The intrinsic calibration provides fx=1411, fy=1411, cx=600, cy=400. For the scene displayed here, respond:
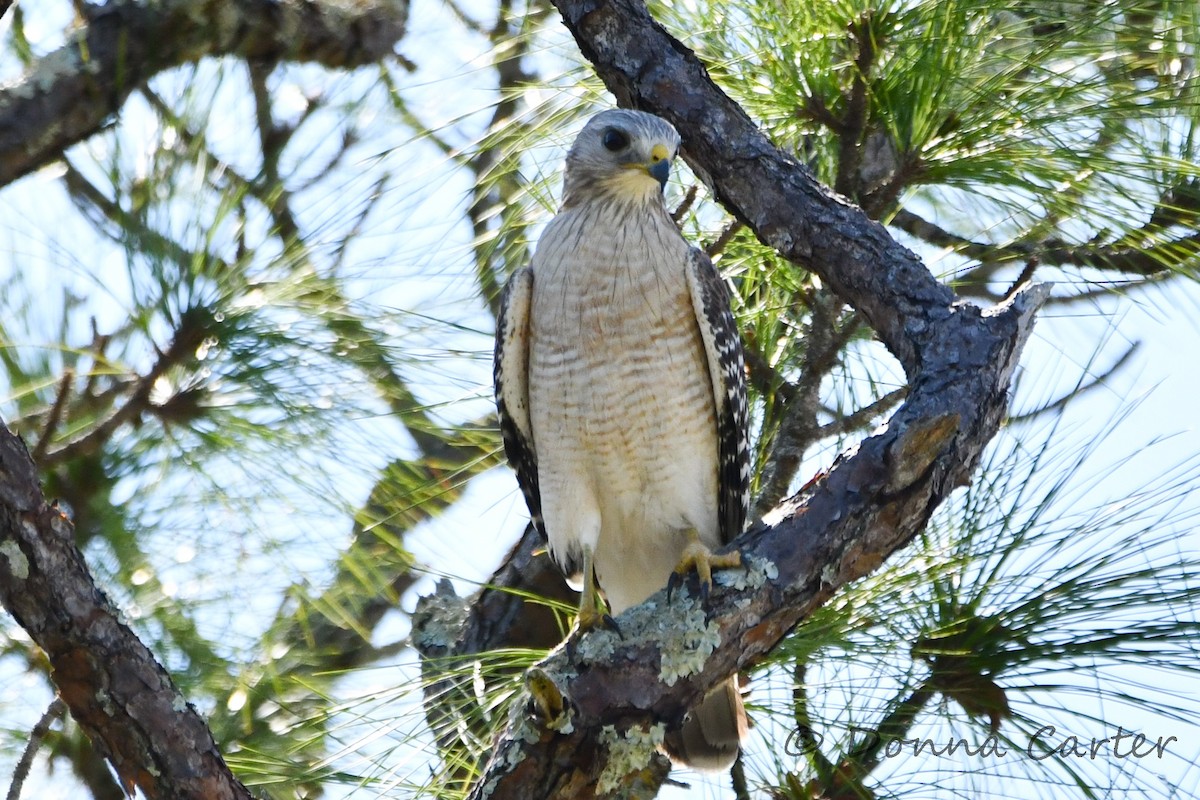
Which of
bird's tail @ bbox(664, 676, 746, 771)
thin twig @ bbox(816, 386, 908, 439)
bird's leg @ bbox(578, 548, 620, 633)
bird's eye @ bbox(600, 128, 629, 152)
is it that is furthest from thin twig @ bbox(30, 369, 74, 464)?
thin twig @ bbox(816, 386, 908, 439)

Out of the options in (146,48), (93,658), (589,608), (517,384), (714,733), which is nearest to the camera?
(93,658)

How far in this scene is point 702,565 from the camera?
11.5 feet

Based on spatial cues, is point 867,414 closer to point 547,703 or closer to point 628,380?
point 628,380

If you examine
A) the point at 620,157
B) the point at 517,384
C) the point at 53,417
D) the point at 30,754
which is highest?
the point at 620,157

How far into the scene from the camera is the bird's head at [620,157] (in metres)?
3.96

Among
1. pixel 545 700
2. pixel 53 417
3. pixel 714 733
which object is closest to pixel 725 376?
pixel 714 733

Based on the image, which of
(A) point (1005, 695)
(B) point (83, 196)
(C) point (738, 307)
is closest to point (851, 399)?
(C) point (738, 307)

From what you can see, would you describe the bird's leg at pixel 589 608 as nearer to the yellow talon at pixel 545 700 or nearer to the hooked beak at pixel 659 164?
the yellow talon at pixel 545 700

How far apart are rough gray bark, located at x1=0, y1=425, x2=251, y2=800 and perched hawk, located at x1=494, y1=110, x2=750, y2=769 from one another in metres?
1.37

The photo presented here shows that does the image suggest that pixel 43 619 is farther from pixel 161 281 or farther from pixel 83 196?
pixel 83 196

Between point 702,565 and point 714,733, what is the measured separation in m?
0.74

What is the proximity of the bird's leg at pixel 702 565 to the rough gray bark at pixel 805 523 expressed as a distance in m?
0.07

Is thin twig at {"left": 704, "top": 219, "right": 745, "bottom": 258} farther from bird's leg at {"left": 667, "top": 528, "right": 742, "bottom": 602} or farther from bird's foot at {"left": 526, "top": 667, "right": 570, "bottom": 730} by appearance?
bird's foot at {"left": 526, "top": 667, "right": 570, "bottom": 730}

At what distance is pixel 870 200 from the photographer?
4.04 metres
